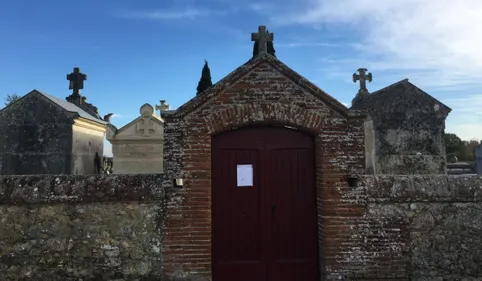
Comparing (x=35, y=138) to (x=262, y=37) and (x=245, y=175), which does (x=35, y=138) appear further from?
(x=262, y=37)

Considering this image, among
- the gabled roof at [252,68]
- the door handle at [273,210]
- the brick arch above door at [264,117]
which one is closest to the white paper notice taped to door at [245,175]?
the door handle at [273,210]

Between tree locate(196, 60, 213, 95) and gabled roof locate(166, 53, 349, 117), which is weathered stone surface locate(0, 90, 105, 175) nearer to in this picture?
gabled roof locate(166, 53, 349, 117)

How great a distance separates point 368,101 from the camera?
912 cm

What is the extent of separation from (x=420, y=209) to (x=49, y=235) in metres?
5.54

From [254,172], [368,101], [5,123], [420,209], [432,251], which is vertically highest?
[368,101]

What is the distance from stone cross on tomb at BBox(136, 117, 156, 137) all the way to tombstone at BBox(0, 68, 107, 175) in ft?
6.64

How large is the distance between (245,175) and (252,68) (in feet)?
5.45

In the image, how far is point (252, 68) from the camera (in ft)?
18.8

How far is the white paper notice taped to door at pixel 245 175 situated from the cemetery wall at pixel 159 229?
3.34 ft

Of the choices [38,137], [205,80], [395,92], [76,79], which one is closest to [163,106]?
[205,80]

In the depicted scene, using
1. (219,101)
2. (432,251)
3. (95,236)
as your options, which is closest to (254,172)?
(219,101)

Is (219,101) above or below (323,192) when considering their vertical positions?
above

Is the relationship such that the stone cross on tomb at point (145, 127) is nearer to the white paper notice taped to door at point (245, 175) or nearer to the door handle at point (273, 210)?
the white paper notice taped to door at point (245, 175)

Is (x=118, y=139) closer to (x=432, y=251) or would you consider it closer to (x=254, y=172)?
(x=254, y=172)
